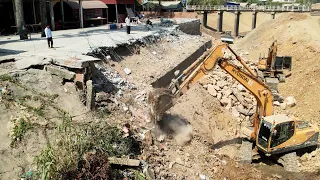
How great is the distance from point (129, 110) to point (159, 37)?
1274 centimetres

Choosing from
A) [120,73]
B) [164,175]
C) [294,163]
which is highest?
[120,73]

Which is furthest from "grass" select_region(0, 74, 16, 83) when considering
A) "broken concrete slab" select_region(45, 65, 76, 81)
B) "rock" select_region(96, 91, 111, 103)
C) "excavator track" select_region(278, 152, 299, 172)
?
"excavator track" select_region(278, 152, 299, 172)

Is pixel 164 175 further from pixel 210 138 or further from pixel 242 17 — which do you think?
pixel 242 17

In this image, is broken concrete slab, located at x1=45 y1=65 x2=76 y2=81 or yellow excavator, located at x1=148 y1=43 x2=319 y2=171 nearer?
broken concrete slab, located at x1=45 y1=65 x2=76 y2=81

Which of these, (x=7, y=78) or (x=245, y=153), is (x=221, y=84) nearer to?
(x=245, y=153)

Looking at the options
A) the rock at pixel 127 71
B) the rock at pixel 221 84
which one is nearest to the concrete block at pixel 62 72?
the rock at pixel 127 71

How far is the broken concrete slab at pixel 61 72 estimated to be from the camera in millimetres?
11664

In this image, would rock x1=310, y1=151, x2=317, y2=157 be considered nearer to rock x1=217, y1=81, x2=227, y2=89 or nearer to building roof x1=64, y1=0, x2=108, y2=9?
rock x1=217, y1=81, x2=227, y2=89

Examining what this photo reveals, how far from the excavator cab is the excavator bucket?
355 centimetres

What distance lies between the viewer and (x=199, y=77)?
12.3 metres

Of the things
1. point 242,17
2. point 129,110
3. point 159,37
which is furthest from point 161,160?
point 242,17

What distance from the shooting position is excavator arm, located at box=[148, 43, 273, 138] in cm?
1184

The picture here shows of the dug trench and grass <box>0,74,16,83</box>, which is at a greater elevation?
grass <box>0,74,16,83</box>

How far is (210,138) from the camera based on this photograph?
15.2m
